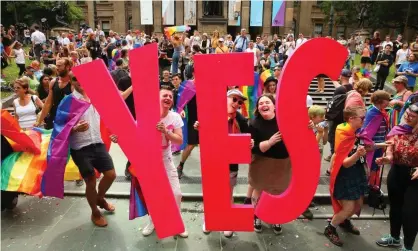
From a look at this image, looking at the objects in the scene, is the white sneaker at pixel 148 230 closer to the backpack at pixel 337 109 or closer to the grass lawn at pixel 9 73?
the backpack at pixel 337 109

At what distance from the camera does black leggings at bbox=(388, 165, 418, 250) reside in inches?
141

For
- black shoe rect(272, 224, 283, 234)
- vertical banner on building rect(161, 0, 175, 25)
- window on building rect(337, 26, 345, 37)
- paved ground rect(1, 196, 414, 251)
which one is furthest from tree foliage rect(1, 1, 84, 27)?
black shoe rect(272, 224, 283, 234)

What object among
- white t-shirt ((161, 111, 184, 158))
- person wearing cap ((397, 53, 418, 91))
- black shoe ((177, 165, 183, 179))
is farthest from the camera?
person wearing cap ((397, 53, 418, 91))

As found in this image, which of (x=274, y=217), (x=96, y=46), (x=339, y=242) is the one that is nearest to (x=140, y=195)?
(x=274, y=217)

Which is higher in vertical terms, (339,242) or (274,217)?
A: (274,217)

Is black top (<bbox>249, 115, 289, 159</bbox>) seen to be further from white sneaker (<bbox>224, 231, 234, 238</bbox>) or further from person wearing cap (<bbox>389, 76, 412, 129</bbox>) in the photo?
person wearing cap (<bbox>389, 76, 412, 129</bbox>)

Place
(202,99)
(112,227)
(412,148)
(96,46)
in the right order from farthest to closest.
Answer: (96,46)
(112,227)
(412,148)
(202,99)

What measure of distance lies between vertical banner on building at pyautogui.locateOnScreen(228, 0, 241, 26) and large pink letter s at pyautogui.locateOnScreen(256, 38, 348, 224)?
104 feet

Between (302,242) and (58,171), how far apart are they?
3187mm

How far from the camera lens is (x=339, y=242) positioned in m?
4.00

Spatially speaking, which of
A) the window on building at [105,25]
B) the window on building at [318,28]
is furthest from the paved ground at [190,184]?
the window on building at [105,25]

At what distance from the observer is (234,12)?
108ft

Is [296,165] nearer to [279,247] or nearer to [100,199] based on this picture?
[279,247]

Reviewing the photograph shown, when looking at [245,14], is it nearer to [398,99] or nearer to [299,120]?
[398,99]
